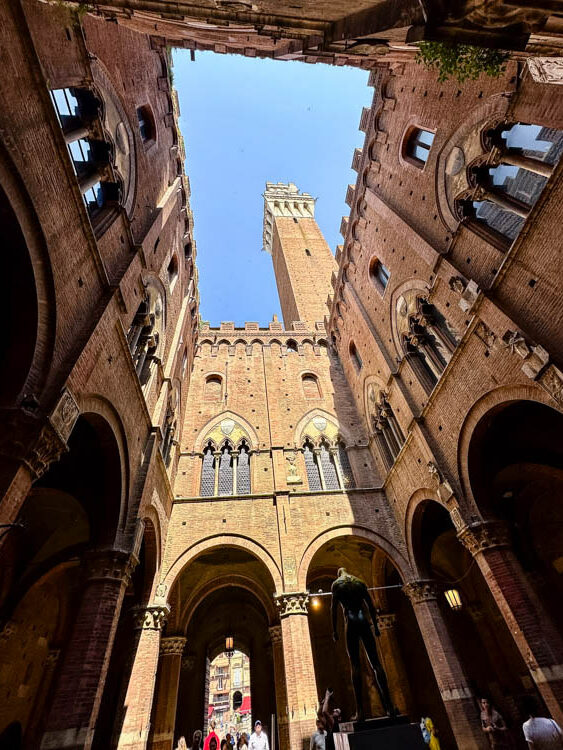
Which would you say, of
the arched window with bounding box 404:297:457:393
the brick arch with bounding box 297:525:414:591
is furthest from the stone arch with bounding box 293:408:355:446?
the arched window with bounding box 404:297:457:393

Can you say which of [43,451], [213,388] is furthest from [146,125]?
[43,451]

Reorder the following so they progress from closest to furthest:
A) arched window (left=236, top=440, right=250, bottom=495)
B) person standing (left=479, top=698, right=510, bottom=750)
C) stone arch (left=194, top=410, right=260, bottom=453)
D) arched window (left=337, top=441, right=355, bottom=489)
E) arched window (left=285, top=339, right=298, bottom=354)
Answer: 1. person standing (left=479, top=698, right=510, bottom=750)
2. arched window (left=236, top=440, right=250, bottom=495)
3. arched window (left=337, top=441, right=355, bottom=489)
4. stone arch (left=194, top=410, right=260, bottom=453)
5. arched window (left=285, top=339, right=298, bottom=354)

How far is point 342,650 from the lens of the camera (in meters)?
13.6

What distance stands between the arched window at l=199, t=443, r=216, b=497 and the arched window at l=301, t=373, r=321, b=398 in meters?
4.85

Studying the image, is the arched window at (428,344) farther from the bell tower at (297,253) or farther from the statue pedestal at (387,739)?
the bell tower at (297,253)

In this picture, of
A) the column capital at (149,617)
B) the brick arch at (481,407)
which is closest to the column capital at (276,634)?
the column capital at (149,617)

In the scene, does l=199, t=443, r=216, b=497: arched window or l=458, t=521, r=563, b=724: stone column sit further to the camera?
l=199, t=443, r=216, b=497: arched window

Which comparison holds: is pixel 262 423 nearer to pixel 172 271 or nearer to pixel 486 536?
pixel 172 271

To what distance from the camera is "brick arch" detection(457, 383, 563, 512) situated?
20.1 feet

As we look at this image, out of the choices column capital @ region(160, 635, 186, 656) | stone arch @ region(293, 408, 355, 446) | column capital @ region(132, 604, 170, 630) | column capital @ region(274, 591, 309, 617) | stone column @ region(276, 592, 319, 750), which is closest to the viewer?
stone column @ region(276, 592, 319, 750)

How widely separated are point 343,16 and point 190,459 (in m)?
11.9

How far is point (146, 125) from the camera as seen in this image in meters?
10.1

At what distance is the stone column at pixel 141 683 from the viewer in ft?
22.9

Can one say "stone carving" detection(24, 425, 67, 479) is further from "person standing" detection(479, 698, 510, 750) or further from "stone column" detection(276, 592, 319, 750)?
"person standing" detection(479, 698, 510, 750)
